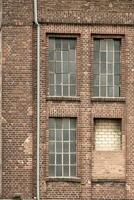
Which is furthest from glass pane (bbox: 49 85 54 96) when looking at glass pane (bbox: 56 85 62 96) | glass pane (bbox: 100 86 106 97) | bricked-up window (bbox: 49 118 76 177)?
glass pane (bbox: 100 86 106 97)

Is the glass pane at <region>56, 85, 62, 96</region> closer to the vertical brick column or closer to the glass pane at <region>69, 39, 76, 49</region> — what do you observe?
the vertical brick column

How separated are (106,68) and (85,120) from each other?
231 cm

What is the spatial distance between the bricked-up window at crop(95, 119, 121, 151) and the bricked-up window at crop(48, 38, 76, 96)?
5.45 feet

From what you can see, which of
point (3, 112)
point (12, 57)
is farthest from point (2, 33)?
point (3, 112)

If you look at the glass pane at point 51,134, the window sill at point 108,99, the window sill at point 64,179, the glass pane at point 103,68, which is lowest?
the window sill at point 64,179

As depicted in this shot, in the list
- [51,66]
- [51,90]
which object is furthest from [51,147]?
[51,66]

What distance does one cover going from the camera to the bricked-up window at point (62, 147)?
1336 inches

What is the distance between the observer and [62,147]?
34.1 m

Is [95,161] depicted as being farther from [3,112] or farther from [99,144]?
[3,112]

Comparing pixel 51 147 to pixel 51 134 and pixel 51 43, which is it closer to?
pixel 51 134

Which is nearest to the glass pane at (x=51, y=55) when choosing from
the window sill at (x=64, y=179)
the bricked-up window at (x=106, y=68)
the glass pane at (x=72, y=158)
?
the bricked-up window at (x=106, y=68)

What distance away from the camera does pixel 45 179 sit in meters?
33.6

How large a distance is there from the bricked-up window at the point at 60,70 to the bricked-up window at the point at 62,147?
1.22 meters

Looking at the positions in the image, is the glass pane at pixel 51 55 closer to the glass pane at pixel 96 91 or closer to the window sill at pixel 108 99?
the glass pane at pixel 96 91
